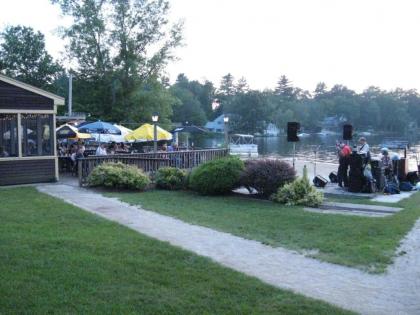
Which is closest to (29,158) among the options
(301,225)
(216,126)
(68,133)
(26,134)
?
(26,134)

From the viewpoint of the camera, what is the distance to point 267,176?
12344 mm

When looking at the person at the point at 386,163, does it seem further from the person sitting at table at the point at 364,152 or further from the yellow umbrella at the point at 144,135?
the yellow umbrella at the point at 144,135

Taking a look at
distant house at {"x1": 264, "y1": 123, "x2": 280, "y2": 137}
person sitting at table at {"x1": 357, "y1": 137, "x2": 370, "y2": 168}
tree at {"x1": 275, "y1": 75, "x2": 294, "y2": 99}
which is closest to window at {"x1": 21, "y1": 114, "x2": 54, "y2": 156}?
person sitting at table at {"x1": 357, "y1": 137, "x2": 370, "y2": 168}

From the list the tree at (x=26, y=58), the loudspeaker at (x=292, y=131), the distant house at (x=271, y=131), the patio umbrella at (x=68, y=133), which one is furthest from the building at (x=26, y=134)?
the distant house at (x=271, y=131)

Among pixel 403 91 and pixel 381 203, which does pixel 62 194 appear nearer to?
pixel 381 203

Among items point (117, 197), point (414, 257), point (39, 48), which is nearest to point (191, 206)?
point (117, 197)

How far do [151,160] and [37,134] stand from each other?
142 inches

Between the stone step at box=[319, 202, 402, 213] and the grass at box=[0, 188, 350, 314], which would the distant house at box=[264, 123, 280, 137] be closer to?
the stone step at box=[319, 202, 402, 213]

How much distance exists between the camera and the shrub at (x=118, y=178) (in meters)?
13.2

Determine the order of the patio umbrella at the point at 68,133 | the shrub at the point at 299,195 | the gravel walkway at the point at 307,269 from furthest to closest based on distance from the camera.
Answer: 1. the patio umbrella at the point at 68,133
2. the shrub at the point at 299,195
3. the gravel walkway at the point at 307,269

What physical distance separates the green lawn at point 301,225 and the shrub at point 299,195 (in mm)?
380

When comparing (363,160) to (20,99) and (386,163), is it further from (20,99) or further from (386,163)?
(20,99)

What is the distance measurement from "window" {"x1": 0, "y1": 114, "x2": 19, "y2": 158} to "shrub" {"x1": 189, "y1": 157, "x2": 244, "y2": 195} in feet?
18.1

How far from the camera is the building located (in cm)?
1392
